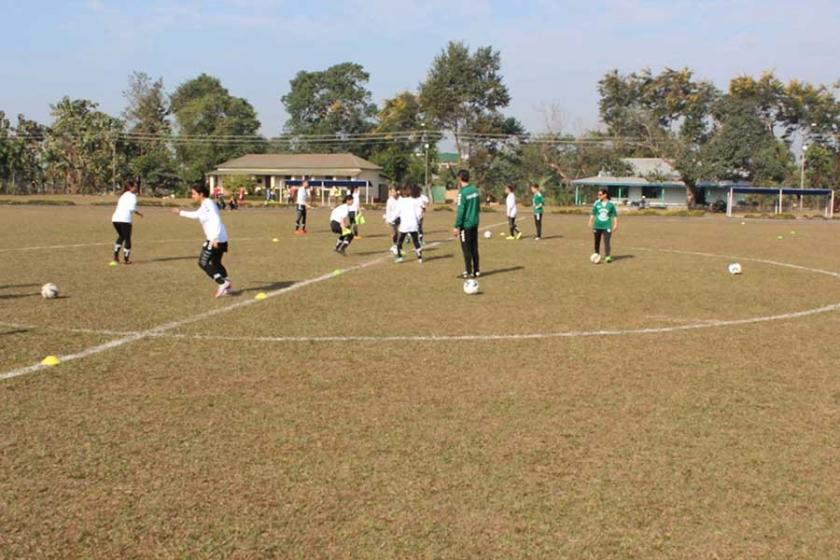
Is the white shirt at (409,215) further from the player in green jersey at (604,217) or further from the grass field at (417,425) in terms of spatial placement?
the grass field at (417,425)

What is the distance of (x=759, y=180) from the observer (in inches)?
2808

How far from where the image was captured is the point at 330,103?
10588cm

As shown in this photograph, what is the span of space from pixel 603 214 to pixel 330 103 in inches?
3648

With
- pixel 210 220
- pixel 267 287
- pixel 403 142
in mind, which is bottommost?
pixel 267 287

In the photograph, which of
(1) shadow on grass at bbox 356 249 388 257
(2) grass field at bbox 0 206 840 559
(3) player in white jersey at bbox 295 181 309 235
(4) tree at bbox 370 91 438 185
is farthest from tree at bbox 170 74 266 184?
(2) grass field at bbox 0 206 840 559

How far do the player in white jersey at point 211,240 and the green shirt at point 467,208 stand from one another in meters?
4.57

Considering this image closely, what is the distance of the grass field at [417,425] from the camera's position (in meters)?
4.07

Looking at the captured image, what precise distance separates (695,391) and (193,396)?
435cm

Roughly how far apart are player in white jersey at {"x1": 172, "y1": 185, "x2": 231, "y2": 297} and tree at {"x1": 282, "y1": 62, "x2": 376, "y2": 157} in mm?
91674

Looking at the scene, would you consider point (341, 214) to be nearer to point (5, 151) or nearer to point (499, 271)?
point (499, 271)

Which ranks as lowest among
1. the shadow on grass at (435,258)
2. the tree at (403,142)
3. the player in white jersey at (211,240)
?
the shadow on grass at (435,258)

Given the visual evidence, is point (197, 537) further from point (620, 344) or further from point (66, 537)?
point (620, 344)

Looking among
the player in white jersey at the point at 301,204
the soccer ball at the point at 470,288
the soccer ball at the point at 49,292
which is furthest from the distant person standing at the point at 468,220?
the player in white jersey at the point at 301,204

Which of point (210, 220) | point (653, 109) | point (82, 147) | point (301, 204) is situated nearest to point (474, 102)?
point (653, 109)
